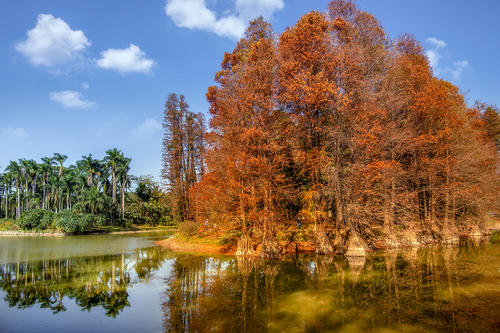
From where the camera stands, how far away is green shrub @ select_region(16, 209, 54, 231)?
47719 mm

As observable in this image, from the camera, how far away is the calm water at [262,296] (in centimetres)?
746

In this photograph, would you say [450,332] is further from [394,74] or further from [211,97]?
[211,97]

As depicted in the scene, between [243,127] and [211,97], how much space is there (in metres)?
12.2

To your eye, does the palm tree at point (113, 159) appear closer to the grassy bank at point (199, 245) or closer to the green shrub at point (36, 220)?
the green shrub at point (36, 220)

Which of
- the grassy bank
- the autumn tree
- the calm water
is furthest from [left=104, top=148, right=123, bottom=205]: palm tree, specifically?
the calm water

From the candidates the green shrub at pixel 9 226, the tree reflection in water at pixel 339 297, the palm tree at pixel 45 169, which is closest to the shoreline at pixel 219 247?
the tree reflection in water at pixel 339 297

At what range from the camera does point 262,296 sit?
32.7ft

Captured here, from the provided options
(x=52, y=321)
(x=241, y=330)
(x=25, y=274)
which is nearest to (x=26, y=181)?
(x=25, y=274)

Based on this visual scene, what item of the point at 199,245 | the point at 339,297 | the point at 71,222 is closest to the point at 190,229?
the point at 199,245

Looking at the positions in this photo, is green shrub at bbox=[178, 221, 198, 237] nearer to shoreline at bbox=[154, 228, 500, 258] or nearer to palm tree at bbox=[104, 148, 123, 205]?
shoreline at bbox=[154, 228, 500, 258]

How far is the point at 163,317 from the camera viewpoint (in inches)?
324

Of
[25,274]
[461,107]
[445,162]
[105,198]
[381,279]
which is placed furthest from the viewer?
[105,198]

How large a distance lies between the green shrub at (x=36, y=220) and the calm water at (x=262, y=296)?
36.5m

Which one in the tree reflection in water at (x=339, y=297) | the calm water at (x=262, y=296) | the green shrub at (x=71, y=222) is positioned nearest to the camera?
the tree reflection in water at (x=339, y=297)
